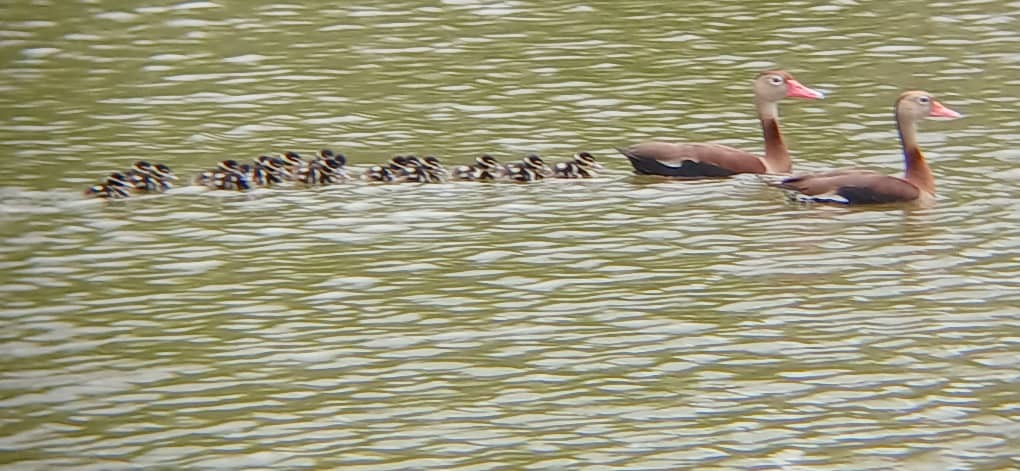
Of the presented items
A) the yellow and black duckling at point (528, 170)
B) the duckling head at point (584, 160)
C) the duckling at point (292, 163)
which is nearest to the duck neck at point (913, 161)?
the duckling head at point (584, 160)

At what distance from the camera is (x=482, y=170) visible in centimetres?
1424

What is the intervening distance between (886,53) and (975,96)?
1941 mm

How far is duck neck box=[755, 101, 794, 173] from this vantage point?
14.4 meters

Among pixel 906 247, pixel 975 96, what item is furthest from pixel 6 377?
pixel 975 96

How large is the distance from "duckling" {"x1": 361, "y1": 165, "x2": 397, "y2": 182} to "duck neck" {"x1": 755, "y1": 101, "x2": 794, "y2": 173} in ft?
9.10

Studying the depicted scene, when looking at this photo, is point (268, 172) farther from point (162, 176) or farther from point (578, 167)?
point (578, 167)

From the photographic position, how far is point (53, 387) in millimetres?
10195

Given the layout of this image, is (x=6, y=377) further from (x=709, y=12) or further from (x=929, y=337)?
(x=709, y=12)

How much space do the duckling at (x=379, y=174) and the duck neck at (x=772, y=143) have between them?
2.77 metres

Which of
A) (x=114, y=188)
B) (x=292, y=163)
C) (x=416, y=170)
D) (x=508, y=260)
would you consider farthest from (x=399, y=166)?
(x=508, y=260)

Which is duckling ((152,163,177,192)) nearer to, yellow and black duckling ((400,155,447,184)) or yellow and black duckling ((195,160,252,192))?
yellow and black duckling ((195,160,252,192))

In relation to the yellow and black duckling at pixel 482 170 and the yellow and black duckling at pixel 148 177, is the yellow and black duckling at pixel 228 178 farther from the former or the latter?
the yellow and black duckling at pixel 482 170

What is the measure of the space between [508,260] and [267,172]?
2.77 metres

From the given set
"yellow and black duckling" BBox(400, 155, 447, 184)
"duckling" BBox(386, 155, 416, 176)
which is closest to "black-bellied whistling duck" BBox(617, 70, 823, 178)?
"yellow and black duckling" BBox(400, 155, 447, 184)
